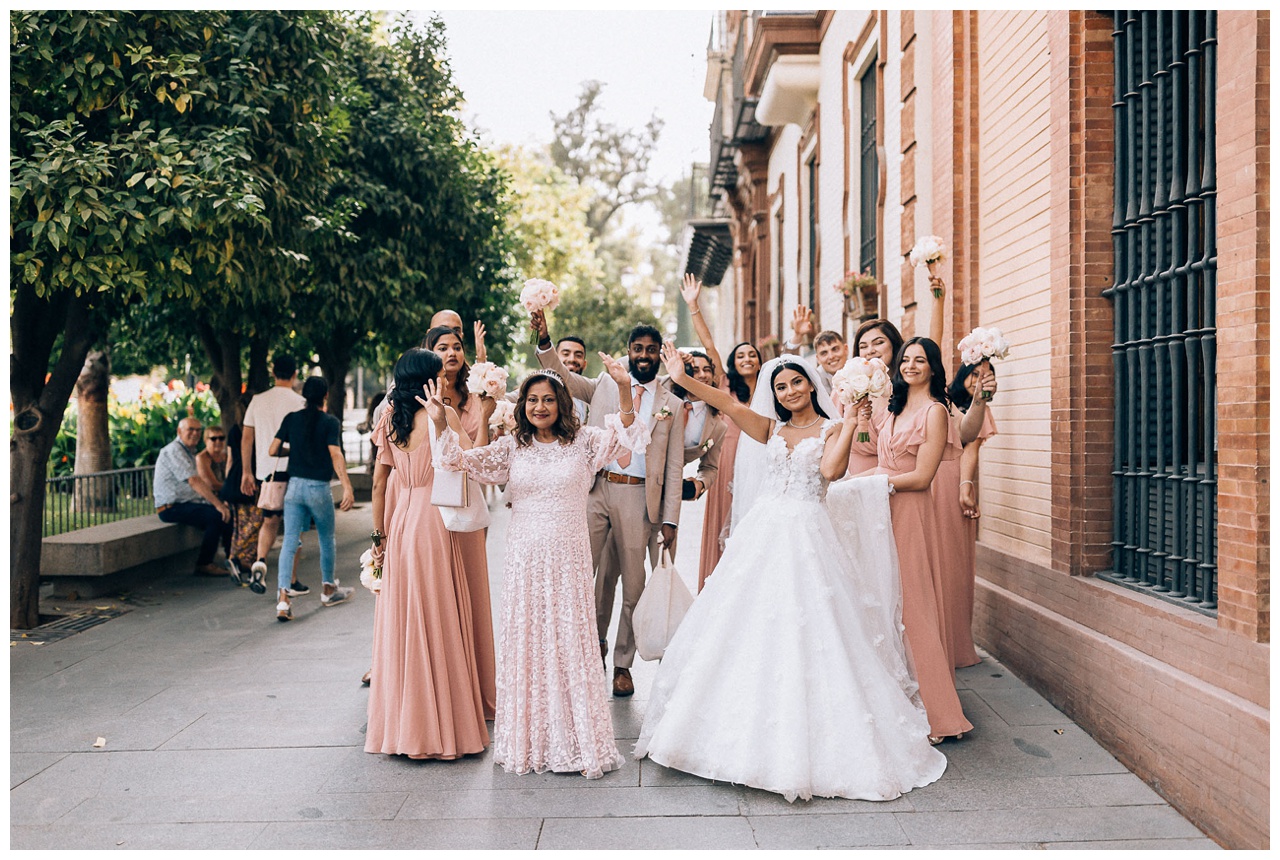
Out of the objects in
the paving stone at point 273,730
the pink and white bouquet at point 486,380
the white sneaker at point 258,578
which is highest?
the pink and white bouquet at point 486,380

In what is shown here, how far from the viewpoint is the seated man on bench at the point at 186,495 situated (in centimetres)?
1140

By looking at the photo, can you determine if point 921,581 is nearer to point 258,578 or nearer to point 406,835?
point 406,835

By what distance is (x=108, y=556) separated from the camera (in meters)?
9.98

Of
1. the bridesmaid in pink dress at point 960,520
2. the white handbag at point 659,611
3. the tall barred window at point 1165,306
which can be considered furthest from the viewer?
the bridesmaid in pink dress at point 960,520

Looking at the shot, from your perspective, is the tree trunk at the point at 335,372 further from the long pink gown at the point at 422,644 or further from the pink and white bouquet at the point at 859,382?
the pink and white bouquet at the point at 859,382

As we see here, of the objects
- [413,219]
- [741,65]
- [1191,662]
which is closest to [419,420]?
[1191,662]

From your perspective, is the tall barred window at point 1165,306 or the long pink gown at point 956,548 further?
the long pink gown at point 956,548

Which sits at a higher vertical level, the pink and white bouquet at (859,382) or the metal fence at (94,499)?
Answer: the pink and white bouquet at (859,382)

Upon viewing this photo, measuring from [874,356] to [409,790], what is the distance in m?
3.69

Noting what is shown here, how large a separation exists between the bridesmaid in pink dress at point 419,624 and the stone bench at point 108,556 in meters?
5.41

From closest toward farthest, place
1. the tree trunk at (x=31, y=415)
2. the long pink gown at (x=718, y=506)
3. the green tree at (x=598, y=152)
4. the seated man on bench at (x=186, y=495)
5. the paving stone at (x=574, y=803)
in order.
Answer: the paving stone at (x=574, y=803), the long pink gown at (x=718, y=506), the tree trunk at (x=31, y=415), the seated man on bench at (x=186, y=495), the green tree at (x=598, y=152)

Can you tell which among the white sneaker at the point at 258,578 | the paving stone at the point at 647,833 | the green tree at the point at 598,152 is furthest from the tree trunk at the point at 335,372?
the green tree at the point at 598,152

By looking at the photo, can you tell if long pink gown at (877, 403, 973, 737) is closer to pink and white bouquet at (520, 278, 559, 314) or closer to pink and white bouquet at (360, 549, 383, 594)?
pink and white bouquet at (520, 278, 559, 314)

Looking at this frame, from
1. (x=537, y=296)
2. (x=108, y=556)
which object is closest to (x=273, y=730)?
(x=537, y=296)
